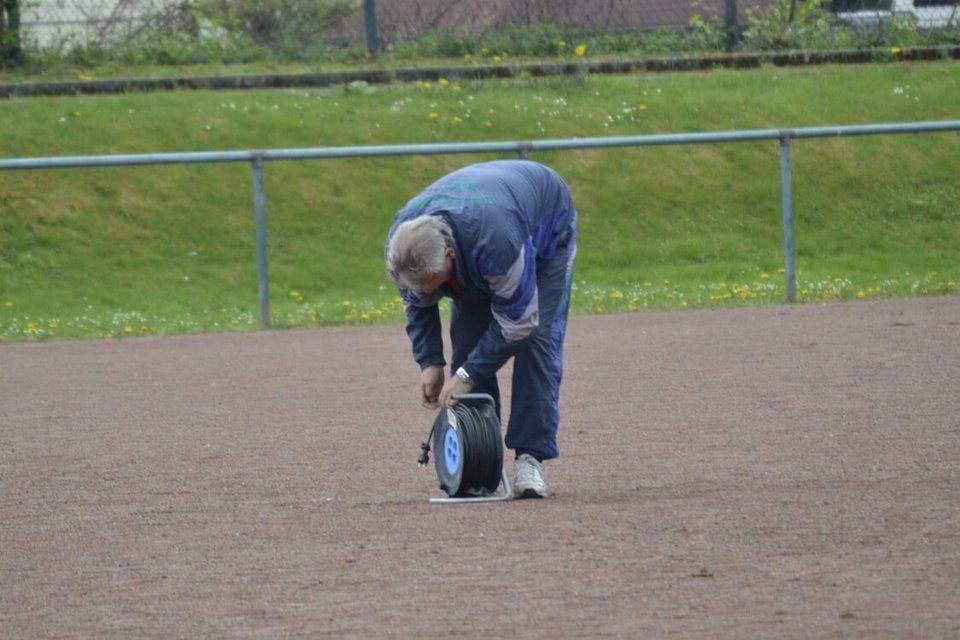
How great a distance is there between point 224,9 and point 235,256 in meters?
6.50

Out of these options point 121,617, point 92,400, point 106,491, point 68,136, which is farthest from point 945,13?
point 121,617

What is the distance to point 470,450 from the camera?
5.75 metres

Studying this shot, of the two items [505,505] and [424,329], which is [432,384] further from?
[505,505]

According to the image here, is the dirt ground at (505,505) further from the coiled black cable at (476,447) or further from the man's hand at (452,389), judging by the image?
the man's hand at (452,389)

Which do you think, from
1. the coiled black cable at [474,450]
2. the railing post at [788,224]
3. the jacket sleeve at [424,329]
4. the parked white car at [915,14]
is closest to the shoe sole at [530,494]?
the coiled black cable at [474,450]

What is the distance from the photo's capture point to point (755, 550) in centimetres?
475

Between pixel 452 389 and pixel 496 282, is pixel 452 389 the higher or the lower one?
the lower one

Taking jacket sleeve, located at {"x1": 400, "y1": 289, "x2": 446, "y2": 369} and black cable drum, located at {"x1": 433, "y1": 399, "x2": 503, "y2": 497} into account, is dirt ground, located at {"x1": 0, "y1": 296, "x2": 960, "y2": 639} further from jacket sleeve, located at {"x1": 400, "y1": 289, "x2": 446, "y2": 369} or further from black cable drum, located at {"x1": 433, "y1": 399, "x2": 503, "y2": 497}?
jacket sleeve, located at {"x1": 400, "y1": 289, "x2": 446, "y2": 369}

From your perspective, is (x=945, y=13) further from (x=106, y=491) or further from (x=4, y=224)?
(x=106, y=491)

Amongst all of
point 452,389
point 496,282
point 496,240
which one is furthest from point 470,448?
point 496,240

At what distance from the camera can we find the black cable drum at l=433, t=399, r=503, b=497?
5.75 metres

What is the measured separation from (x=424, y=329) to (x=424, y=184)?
9.97 meters

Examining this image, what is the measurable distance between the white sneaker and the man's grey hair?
39.3 inches

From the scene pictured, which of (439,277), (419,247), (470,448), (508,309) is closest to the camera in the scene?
(419,247)
